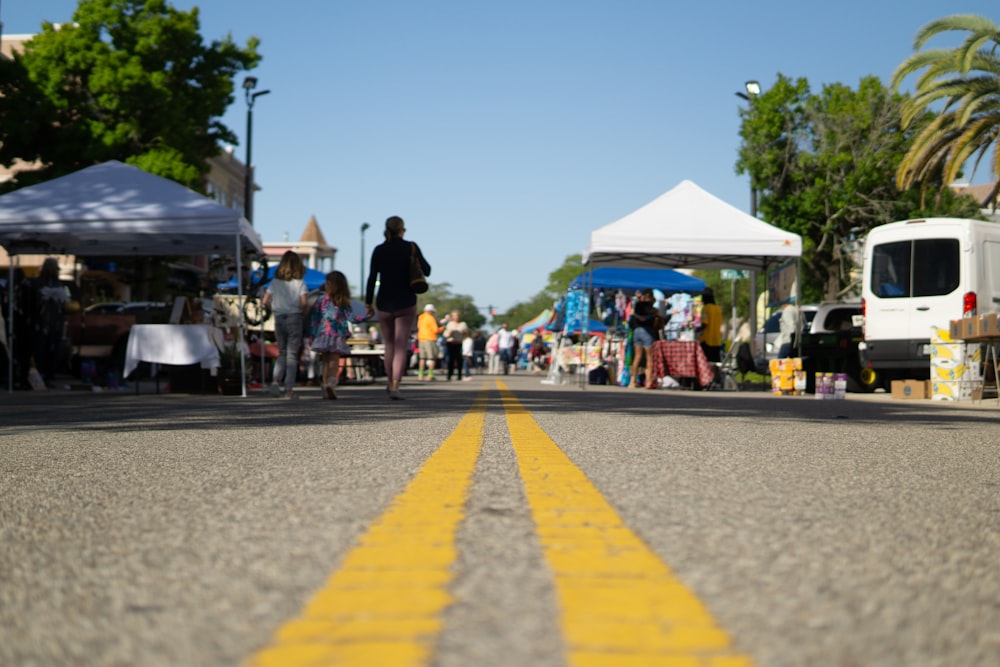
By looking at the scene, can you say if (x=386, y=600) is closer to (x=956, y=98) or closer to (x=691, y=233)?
(x=691, y=233)

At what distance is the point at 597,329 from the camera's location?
137 feet

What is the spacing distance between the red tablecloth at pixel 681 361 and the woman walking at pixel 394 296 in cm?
862

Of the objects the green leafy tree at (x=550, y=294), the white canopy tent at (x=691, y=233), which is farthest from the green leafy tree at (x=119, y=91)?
the green leafy tree at (x=550, y=294)

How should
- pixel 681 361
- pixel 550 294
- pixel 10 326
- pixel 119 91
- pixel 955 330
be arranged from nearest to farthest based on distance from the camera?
pixel 10 326, pixel 955 330, pixel 681 361, pixel 119 91, pixel 550 294

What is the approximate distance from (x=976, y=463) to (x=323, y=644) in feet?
15.6

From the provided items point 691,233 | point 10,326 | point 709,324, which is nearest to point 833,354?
point 709,324

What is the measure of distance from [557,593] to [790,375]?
19.0m

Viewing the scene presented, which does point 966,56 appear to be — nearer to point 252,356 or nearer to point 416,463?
point 252,356

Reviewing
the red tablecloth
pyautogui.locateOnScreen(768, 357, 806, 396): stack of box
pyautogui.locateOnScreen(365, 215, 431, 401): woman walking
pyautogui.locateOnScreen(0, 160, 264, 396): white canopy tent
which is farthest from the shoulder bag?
pyautogui.locateOnScreen(768, 357, 806, 396): stack of box

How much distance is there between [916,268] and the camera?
19.3 m

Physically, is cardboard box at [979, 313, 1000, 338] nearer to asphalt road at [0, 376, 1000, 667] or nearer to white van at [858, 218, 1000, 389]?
white van at [858, 218, 1000, 389]

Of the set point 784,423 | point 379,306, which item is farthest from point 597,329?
point 784,423

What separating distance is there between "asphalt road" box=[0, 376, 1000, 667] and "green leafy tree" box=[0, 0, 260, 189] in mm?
34060

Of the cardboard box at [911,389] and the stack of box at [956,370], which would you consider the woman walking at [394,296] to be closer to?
the stack of box at [956,370]
